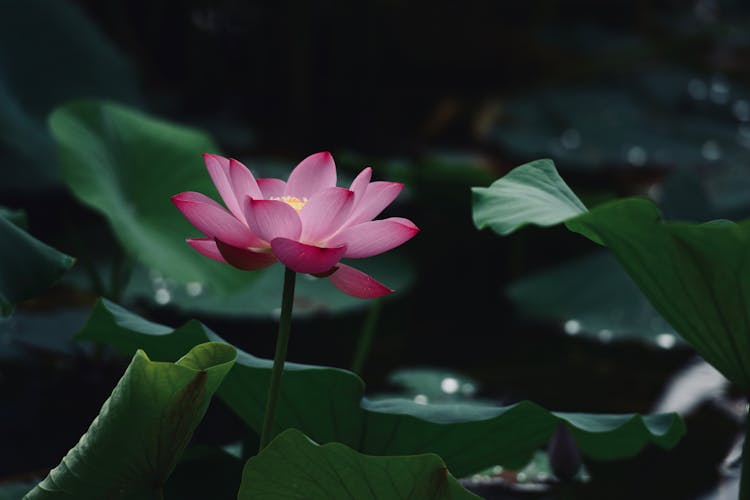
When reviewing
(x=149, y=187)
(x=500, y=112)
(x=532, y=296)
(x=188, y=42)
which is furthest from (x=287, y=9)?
(x=149, y=187)

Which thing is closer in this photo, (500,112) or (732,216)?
(732,216)

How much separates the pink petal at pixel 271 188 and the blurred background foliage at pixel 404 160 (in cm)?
51

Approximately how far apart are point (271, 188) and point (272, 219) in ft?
0.49

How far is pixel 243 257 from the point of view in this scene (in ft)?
2.30

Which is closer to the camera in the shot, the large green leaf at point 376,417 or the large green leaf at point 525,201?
the large green leaf at point 525,201

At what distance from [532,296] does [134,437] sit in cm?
154

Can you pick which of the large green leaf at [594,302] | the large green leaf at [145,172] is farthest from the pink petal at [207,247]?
the large green leaf at [594,302]

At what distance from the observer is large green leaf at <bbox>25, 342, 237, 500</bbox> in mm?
681

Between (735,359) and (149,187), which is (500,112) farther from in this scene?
(735,359)

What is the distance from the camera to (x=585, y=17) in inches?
180

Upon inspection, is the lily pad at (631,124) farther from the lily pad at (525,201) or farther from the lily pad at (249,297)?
the lily pad at (525,201)

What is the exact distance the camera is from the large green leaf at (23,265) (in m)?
0.85

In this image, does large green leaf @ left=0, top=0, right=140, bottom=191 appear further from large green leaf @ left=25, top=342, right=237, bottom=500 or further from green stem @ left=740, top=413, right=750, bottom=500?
green stem @ left=740, top=413, right=750, bottom=500

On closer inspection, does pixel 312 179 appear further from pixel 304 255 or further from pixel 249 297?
pixel 249 297
